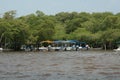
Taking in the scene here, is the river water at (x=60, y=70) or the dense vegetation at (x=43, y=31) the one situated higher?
the dense vegetation at (x=43, y=31)

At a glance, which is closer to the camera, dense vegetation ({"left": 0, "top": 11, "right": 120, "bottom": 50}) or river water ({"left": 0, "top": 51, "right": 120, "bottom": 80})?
river water ({"left": 0, "top": 51, "right": 120, "bottom": 80})

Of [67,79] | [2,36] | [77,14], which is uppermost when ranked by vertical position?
[77,14]

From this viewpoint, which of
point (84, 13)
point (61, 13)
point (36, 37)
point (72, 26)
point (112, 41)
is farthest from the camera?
point (61, 13)

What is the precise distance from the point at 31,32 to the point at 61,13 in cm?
7695

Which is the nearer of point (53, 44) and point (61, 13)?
point (53, 44)

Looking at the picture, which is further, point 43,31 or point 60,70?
point 43,31

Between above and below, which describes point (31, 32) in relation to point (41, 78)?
above

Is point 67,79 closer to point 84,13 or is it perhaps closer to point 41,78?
point 41,78

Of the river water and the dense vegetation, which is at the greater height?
the dense vegetation

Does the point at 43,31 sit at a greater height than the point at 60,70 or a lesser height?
greater

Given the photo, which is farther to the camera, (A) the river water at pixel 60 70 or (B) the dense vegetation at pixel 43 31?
(B) the dense vegetation at pixel 43 31

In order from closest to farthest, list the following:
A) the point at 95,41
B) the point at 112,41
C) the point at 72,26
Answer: the point at 112,41 → the point at 95,41 → the point at 72,26

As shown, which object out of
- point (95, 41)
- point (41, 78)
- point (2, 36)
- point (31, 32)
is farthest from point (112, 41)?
point (41, 78)

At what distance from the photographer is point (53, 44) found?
112938mm
